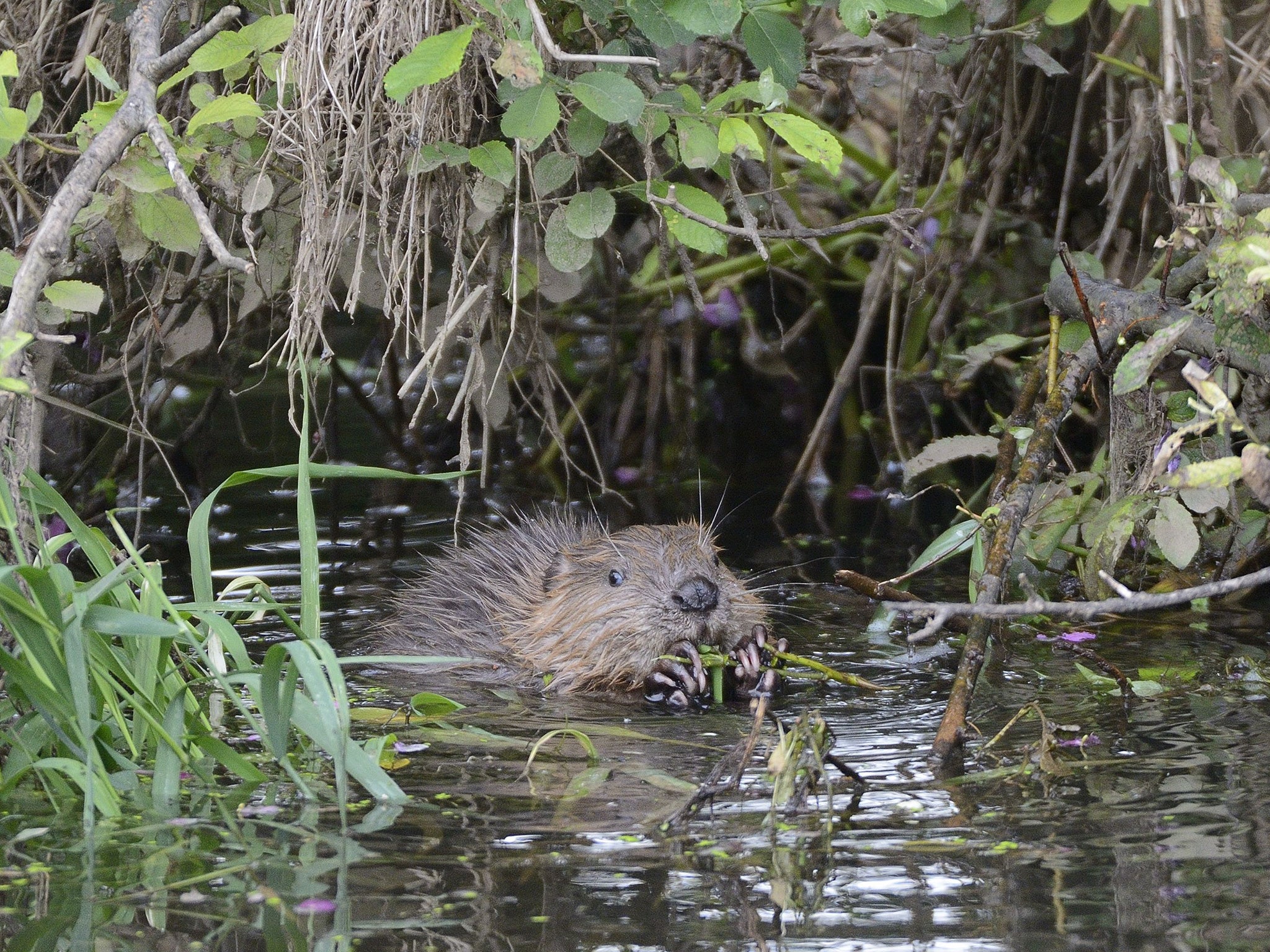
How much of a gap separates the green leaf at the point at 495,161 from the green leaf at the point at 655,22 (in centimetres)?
41

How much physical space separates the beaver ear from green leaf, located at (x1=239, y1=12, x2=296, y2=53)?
1512 mm

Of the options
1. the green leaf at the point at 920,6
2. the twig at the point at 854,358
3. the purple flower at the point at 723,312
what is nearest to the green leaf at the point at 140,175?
the green leaf at the point at 920,6

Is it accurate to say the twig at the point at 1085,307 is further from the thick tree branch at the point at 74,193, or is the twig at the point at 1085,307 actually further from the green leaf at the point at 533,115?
the thick tree branch at the point at 74,193

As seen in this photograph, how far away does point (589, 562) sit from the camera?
373 cm

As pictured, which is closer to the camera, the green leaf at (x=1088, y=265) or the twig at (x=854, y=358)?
the green leaf at (x=1088, y=265)

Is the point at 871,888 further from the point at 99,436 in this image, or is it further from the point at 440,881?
the point at 99,436

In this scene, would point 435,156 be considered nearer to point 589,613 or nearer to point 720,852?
point 589,613

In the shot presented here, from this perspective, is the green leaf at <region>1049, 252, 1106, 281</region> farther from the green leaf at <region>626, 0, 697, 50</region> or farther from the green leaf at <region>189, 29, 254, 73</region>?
the green leaf at <region>189, 29, 254, 73</region>

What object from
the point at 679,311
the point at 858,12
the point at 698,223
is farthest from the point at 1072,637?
the point at 679,311

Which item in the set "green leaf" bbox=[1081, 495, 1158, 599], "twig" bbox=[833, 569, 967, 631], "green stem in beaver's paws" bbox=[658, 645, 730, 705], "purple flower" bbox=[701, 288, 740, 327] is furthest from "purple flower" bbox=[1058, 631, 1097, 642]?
"purple flower" bbox=[701, 288, 740, 327]

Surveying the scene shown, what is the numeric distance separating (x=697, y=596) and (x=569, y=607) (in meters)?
0.42

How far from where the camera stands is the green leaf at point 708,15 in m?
2.71

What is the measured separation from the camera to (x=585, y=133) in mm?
3000

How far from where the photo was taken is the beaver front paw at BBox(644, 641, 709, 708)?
10.6 ft
